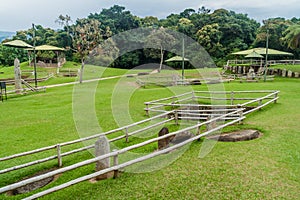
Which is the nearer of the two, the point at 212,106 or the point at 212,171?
the point at 212,171

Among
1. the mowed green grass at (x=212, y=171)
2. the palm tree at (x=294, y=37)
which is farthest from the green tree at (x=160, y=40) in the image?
the mowed green grass at (x=212, y=171)

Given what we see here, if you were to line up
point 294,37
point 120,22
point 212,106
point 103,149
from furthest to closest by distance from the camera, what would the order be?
point 120,22
point 294,37
point 212,106
point 103,149

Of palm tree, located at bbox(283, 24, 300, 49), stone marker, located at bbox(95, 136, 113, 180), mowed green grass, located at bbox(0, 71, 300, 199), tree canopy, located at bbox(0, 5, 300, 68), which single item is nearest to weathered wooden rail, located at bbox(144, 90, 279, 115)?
mowed green grass, located at bbox(0, 71, 300, 199)

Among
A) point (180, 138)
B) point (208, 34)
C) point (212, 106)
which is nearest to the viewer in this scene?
point (180, 138)

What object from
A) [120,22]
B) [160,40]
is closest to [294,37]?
[160,40]

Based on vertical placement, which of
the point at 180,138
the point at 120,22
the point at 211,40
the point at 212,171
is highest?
the point at 120,22

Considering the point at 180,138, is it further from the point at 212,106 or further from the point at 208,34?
the point at 208,34

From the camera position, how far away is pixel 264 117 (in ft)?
31.7

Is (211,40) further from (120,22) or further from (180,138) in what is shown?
(180,138)

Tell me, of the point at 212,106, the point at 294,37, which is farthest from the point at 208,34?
the point at 212,106

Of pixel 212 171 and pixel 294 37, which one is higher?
pixel 294 37

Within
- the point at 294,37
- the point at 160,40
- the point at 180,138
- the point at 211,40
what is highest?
the point at 211,40

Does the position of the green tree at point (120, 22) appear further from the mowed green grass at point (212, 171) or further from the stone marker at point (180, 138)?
the stone marker at point (180, 138)

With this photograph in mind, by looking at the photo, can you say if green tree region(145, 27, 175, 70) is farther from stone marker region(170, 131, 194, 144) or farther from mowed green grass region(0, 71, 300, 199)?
stone marker region(170, 131, 194, 144)
